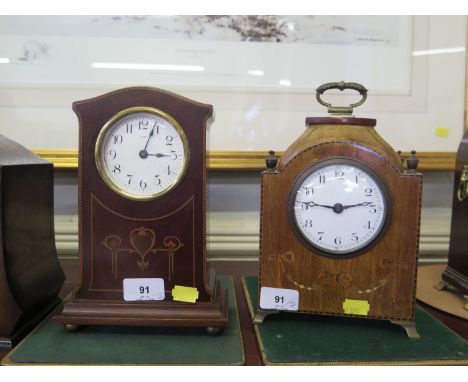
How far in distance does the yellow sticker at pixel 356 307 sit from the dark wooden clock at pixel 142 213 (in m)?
0.25

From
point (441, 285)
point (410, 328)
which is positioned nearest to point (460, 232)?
point (441, 285)

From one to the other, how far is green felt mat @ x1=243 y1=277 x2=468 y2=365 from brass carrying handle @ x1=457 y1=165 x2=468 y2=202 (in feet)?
1.01

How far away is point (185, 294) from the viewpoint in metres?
0.86

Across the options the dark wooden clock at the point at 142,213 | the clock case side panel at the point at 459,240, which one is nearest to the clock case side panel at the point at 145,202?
the dark wooden clock at the point at 142,213

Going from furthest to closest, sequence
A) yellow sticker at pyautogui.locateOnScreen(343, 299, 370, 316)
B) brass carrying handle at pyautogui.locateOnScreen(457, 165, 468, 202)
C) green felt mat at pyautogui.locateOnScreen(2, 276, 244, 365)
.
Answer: brass carrying handle at pyautogui.locateOnScreen(457, 165, 468, 202)
yellow sticker at pyautogui.locateOnScreen(343, 299, 370, 316)
green felt mat at pyautogui.locateOnScreen(2, 276, 244, 365)

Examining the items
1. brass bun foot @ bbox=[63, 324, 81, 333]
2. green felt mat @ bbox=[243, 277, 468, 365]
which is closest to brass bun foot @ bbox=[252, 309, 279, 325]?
green felt mat @ bbox=[243, 277, 468, 365]

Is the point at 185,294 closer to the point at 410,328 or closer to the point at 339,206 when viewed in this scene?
the point at 339,206

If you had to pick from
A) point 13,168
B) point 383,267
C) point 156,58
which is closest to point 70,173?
point 156,58

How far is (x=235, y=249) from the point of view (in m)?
1.43

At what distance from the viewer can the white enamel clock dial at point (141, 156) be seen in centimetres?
84

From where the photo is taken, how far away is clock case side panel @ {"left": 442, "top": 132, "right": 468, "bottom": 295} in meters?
1.02

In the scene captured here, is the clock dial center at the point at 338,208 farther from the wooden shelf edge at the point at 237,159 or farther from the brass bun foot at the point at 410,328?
the wooden shelf edge at the point at 237,159

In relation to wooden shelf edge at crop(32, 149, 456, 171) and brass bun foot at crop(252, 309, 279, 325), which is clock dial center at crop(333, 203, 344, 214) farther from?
wooden shelf edge at crop(32, 149, 456, 171)

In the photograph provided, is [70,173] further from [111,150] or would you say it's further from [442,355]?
[442,355]
